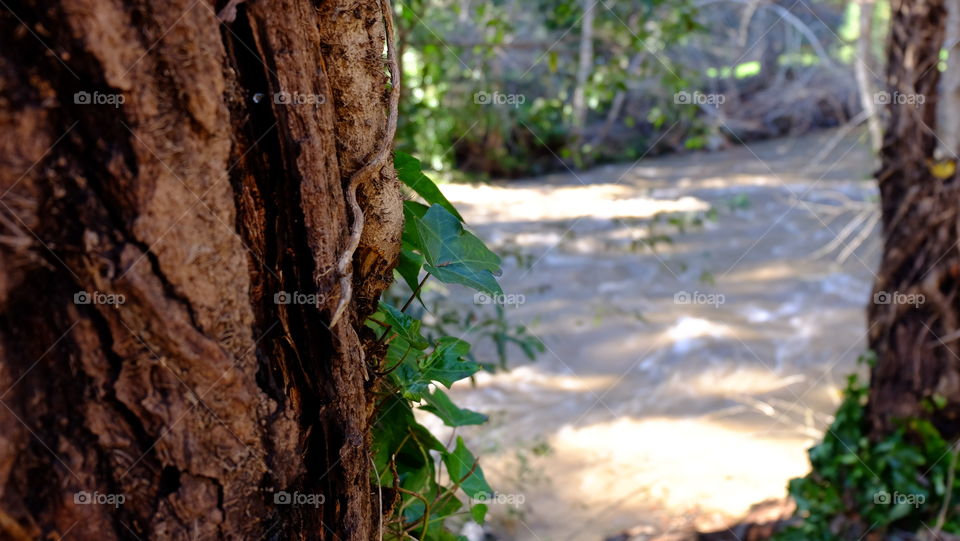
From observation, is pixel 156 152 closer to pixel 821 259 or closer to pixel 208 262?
pixel 208 262

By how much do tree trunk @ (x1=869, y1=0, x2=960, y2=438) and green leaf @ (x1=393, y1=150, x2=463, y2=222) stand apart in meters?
2.11

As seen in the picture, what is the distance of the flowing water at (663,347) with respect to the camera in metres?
3.83

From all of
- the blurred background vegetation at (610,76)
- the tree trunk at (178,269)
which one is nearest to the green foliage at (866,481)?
the blurred background vegetation at (610,76)

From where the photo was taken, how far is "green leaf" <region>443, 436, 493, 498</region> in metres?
1.11

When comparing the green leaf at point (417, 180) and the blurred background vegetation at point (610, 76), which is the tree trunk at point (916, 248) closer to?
the blurred background vegetation at point (610, 76)

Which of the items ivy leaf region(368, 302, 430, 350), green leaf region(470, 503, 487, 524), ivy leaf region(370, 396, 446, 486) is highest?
ivy leaf region(368, 302, 430, 350)

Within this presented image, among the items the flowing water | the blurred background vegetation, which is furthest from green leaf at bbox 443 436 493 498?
the flowing water

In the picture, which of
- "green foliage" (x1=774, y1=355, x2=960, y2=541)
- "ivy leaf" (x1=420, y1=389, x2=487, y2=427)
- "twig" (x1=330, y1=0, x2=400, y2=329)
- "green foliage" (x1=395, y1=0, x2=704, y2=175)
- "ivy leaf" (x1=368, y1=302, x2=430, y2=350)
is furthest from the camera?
"green foliage" (x1=395, y1=0, x2=704, y2=175)

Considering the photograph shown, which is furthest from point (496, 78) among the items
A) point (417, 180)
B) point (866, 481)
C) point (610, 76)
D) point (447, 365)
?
point (447, 365)

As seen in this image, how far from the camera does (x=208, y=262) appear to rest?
698 mm

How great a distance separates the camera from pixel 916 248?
265 centimetres

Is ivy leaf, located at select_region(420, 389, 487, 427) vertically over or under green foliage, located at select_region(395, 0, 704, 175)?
under

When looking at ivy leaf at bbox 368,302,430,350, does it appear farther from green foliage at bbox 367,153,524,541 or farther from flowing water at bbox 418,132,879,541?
flowing water at bbox 418,132,879,541

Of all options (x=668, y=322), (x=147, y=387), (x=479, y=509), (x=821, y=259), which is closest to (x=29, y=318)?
(x=147, y=387)
